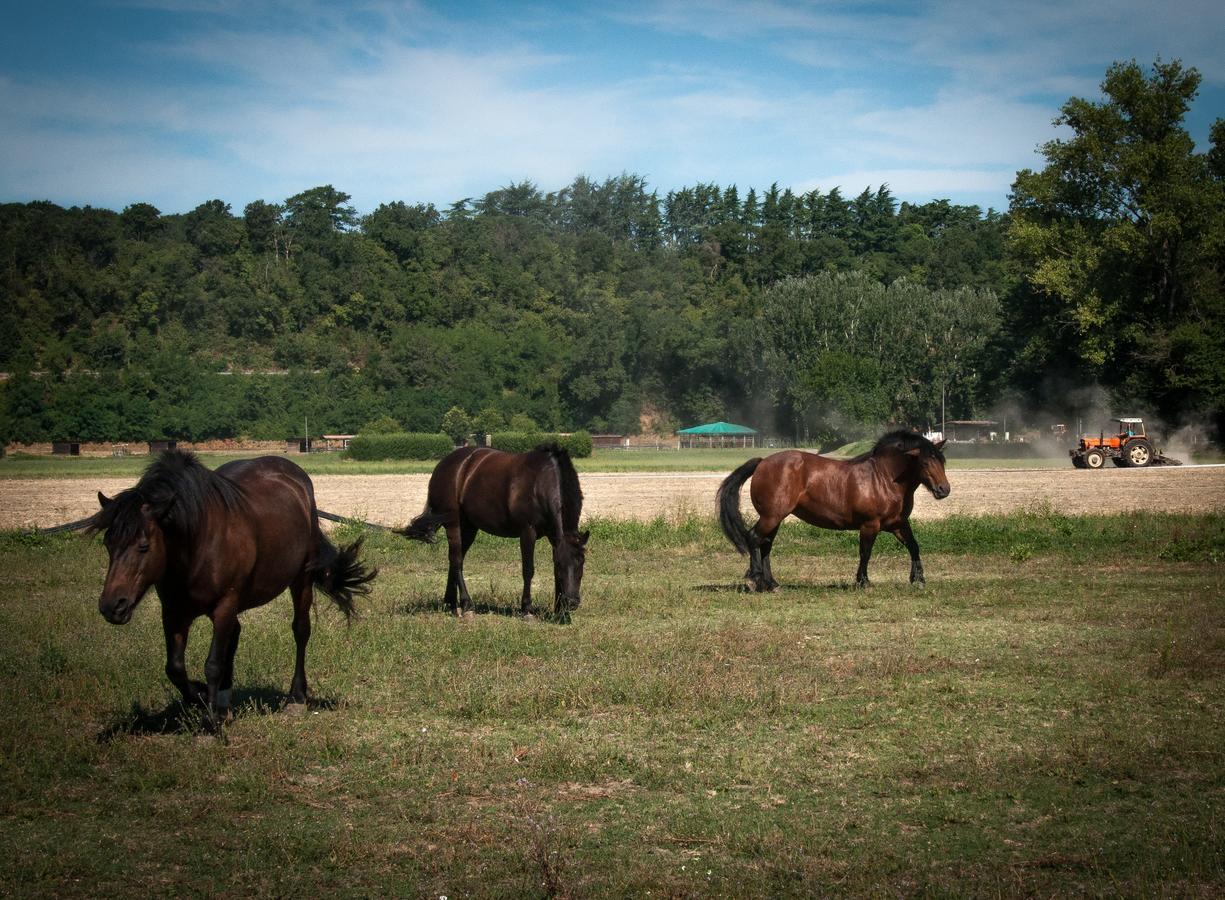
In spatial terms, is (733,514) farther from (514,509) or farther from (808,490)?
(514,509)

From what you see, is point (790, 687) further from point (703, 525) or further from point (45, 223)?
point (45, 223)

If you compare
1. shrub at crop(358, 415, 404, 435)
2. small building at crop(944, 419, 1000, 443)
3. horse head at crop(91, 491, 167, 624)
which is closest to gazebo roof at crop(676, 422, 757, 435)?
small building at crop(944, 419, 1000, 443)

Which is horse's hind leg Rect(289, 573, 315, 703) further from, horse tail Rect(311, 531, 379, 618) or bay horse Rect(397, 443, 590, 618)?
bay horse Rect(397, 443, 590, 618)

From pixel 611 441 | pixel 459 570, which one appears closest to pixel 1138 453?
pixel 459 570

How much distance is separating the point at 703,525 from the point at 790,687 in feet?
45.3

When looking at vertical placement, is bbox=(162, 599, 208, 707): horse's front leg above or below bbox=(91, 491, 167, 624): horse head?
below

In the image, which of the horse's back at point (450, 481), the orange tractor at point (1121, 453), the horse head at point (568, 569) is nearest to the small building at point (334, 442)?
the orange tractor at point (1121, 453)

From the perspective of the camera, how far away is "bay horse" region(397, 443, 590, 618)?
13.7m

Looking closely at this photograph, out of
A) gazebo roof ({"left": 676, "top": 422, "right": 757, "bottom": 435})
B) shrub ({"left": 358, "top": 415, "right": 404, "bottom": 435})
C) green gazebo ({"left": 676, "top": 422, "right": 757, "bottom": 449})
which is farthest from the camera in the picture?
green gazebo ({"left": 676, "top": 422, "right": 757, "bottom": 449})

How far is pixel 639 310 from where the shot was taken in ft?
426

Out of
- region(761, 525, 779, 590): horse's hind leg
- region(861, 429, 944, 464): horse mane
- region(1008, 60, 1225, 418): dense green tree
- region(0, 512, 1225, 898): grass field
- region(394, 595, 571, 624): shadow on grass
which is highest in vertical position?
region(1008, 60, 1225, 418): dense green tree

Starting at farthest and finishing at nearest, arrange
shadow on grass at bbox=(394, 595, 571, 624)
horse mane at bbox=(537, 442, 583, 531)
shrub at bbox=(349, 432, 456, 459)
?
shrub at bbox=(349, 432, 456, 459) → horse mane at bbox=(537, 442, 583, 531) → shadow on grass at bbox=(394, 595, 571, 624)

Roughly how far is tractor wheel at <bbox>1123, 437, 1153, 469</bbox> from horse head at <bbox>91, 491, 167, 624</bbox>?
52986 millimetres

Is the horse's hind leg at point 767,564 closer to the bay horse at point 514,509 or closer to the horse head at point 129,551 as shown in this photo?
the bay horse at point 514,509
